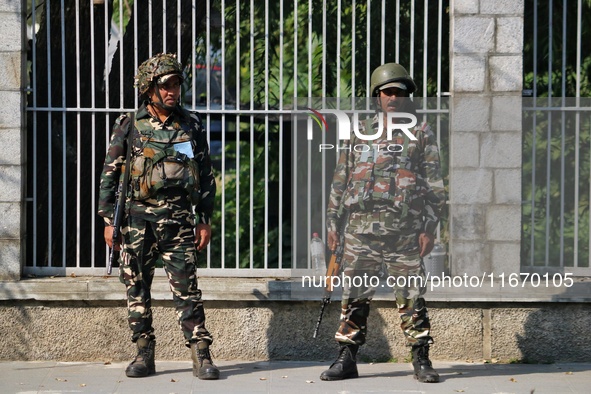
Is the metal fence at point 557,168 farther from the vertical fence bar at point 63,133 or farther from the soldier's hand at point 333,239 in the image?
the vertical fence bar at point 63,133

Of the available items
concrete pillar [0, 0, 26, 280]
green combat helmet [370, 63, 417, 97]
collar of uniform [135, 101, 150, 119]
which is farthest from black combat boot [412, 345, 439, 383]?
concrete pillar [0, 0, 26, 280]

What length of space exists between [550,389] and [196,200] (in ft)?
8.17

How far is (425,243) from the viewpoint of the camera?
7.30 m

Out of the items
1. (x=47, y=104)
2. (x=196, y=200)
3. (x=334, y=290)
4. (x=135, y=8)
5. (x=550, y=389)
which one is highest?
(x=135, y=8)

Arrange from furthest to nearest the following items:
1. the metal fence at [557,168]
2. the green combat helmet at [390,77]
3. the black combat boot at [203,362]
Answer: the metal fence at [557,168] → the black combat boot at [203,362] → the green combat helmet at [390,77]

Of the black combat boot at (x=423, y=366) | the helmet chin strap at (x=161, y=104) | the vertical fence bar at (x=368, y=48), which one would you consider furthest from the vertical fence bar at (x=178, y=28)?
the black combat boot at (x=423, y=366)

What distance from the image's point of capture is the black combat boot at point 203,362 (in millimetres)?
7383

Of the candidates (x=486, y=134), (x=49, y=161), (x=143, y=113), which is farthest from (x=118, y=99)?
(x=486, y=134)

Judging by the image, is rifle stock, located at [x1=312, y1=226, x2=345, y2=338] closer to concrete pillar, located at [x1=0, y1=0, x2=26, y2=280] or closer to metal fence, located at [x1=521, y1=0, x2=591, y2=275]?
metal fence, located at [x1=521, y1=0, x2=591, y2=275]

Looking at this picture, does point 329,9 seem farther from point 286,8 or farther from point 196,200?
point 196,200

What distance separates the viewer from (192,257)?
733 centimetres

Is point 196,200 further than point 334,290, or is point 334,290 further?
point 334,290

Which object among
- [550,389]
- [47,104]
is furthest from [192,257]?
[550,389]

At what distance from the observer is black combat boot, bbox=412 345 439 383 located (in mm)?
7352
